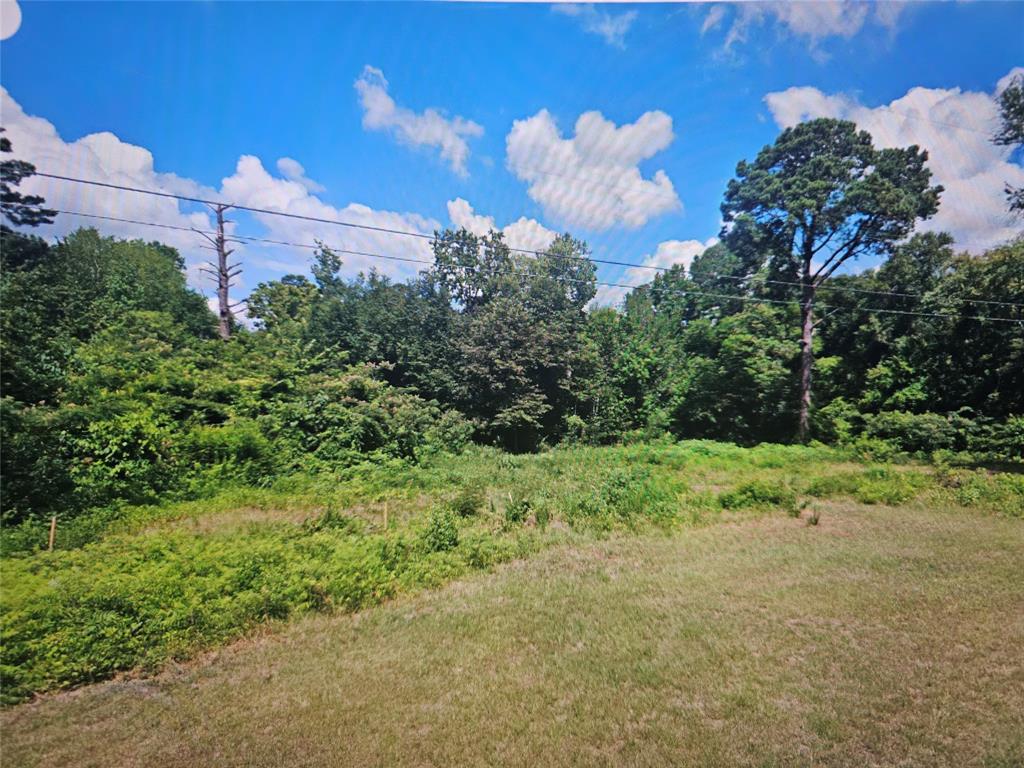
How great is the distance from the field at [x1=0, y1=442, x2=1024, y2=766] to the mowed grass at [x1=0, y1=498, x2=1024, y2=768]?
0.07 feet

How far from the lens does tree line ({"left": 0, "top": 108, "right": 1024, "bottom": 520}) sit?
368 inches

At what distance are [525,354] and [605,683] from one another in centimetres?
1811

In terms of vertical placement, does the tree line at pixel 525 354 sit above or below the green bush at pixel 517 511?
above

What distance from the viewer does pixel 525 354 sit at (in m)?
21.7

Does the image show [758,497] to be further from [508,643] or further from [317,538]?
[317,538]

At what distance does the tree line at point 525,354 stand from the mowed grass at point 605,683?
17.0ft

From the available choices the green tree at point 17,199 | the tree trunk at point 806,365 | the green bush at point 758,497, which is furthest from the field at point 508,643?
the tree trunk at point 806,365

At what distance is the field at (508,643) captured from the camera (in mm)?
3326

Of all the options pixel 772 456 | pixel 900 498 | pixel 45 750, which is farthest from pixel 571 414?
pixel 45 750

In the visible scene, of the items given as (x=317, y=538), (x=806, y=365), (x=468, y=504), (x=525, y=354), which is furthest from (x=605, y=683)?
(x=806, y=365)

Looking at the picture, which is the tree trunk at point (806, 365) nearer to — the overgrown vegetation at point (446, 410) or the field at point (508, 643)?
the overgrown vegetation at point (446, 410)

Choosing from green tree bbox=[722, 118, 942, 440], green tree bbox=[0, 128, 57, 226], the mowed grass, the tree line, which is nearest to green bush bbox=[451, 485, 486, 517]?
the mowed grass

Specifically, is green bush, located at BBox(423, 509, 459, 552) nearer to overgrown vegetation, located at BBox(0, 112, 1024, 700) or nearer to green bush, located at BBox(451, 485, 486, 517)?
overgrown vegetation, located at BBox(0, 112, 1024, 700)

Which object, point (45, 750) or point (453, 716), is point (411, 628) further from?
point (45, 750)
